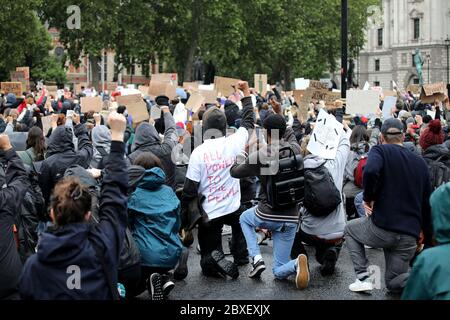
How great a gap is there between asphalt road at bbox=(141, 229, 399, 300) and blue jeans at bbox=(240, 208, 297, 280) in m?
0.16

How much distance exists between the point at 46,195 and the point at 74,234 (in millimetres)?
3806

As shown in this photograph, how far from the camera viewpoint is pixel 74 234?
13.2 feet

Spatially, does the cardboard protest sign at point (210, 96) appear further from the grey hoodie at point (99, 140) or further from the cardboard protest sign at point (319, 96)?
the grey hoodie at point (99, 140)

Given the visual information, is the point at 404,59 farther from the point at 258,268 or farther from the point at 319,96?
the point at 258,268

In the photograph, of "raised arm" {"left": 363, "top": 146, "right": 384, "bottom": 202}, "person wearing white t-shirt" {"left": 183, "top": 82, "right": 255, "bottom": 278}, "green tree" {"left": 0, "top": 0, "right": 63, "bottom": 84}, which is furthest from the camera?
"green tree" {"left": 0, "top": 0, "right": 63, "bottom": 84}

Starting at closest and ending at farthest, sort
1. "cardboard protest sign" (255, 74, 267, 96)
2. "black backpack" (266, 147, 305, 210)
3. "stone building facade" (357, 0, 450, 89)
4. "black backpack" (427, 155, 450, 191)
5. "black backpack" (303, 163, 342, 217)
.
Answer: "black backpack" (266, 147, 305, 210), "black backpack" (303, 163, 342, 217), "black backpack" (427, 155, 450, 191), "cardboard protest sign" (255, 74, 267, 96), "stone building facade" (357, 0, 450, 89)

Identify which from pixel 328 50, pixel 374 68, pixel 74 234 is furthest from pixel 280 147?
pixel 374 68

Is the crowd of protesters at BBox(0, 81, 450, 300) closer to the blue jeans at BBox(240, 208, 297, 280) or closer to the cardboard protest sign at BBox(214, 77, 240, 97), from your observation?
the blue jeans at BBox(240, 208, 297, 280)

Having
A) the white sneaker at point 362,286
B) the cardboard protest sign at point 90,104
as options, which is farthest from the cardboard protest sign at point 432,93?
the white sneaker at point 362,286

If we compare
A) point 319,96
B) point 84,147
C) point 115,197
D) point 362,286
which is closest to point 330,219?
point 362,286

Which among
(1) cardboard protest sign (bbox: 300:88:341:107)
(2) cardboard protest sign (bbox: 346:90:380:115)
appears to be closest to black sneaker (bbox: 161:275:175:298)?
(2) cardboard protest sign (bbox: 346:90:380:115)

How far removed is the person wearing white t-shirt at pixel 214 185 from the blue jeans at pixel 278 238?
30cm

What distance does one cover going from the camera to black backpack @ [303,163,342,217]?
7773mm

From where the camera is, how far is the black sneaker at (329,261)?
26.5 feet
